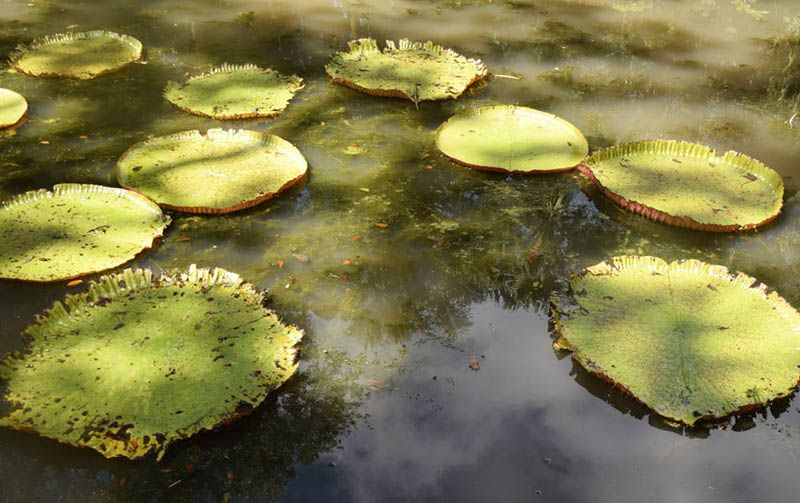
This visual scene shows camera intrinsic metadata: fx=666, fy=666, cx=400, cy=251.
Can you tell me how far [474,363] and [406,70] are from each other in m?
2.92

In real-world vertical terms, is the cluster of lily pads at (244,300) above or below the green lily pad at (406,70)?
below

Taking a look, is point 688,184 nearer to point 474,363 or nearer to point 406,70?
point 474,363

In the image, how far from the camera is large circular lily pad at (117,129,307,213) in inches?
138

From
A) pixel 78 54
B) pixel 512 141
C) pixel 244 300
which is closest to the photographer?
pixel 244 300

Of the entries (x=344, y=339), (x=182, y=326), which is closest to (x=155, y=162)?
(x=182, y=326)

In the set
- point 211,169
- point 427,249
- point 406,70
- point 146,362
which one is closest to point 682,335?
point 427,249

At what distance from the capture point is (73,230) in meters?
3.21

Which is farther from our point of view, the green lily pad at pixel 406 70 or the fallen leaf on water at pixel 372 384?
the green lily pad at pixel 406 70

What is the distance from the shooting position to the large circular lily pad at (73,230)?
2.99m

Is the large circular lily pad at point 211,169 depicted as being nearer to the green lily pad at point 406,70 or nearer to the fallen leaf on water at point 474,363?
the green lily pad at point 406,70

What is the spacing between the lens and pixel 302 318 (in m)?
2.85

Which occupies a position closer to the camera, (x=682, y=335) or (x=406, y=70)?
(x=682, y=335)

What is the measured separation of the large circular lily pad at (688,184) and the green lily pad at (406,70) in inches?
54.1

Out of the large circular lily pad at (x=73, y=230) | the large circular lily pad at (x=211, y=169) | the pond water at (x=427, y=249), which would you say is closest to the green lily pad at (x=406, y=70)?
the pond water at (x=427, y=249)
